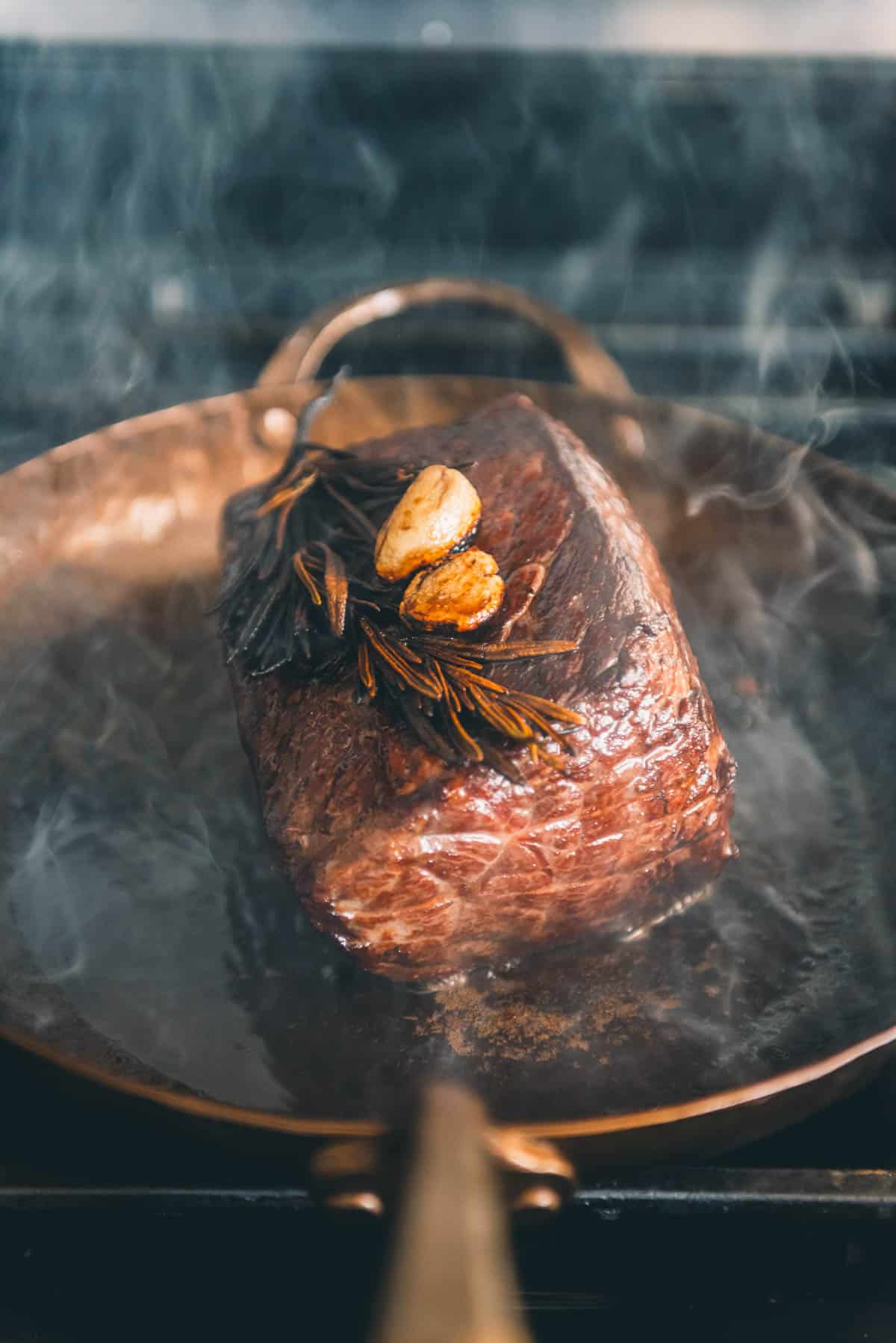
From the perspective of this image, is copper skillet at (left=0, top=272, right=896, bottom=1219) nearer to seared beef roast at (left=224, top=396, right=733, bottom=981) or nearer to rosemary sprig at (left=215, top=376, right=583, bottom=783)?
seared beef roast at (left=224, top=396, right=733, bottom=981)

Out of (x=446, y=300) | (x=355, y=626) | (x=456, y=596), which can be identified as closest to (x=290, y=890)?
(x=355, y=626)

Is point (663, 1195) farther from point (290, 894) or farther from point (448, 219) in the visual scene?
point (448, 219)

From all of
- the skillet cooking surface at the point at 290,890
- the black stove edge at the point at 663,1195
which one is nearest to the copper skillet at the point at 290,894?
the skillet cooking surface at the point at 290,890

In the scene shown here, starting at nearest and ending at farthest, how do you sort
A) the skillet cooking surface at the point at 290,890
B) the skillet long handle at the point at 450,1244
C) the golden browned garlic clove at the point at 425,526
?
the skillet long handle at the point at 450,1244 → the skillet cooking surface at the point at 290,890 → the golden browned garlic clove at the point at 425,526

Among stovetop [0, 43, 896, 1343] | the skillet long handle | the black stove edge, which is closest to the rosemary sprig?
the skillet long handle

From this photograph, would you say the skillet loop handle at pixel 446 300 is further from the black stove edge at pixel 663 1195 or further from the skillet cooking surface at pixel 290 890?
the black stove edge at pixel 663 1195

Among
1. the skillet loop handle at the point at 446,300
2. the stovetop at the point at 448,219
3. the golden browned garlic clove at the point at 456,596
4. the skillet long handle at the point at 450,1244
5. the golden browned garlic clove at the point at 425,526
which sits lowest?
the skillet long handle at the point at 450,1244

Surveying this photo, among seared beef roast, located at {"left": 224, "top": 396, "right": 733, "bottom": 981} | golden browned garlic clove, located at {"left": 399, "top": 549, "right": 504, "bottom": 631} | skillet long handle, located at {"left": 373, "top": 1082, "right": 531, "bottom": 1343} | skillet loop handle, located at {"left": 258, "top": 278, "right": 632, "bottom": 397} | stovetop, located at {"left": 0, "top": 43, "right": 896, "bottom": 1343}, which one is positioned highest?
stovetop, located at {"left": 0, "top": 43, "right": 896, "bottom": 1343}
